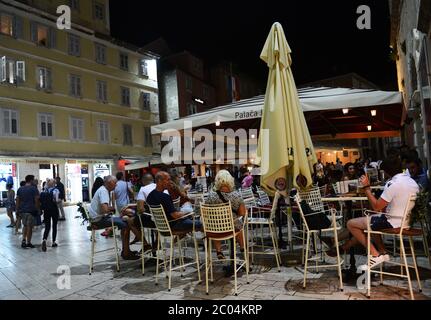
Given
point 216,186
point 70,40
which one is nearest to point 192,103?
point 70,40

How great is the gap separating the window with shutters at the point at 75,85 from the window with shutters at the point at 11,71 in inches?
136

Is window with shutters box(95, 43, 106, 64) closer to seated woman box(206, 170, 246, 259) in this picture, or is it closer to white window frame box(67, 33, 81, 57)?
white window frame box(67, 33, 81, 57)

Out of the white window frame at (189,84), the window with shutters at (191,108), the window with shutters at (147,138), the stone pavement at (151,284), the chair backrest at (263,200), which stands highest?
the white window frame at (189,84)

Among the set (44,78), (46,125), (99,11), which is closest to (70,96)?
(44,78)

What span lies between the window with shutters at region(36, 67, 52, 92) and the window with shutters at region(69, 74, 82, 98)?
156 centimetres

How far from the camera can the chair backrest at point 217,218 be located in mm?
5008

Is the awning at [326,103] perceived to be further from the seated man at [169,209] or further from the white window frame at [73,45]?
the white window frame at [73,45]

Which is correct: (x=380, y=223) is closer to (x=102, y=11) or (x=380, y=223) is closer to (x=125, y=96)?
(x=125, y=96)

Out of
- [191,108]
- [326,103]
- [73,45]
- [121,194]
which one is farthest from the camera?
[191,108]

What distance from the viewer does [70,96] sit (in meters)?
25.3

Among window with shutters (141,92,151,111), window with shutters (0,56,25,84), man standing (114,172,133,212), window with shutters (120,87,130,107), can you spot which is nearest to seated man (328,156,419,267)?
man standing (114,172,133,212)

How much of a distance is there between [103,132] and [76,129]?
7.60 feet

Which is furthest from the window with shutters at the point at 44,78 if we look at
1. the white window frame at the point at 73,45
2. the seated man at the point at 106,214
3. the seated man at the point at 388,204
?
the seated man at the point at 388,204
